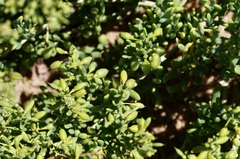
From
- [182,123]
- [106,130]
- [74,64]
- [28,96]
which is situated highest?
[74,64]

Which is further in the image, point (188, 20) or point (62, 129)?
point (188, 20)

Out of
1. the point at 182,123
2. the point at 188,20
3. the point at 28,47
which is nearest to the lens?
the point at 188,20

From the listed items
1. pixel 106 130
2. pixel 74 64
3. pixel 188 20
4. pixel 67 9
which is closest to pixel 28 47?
pixel 67 9

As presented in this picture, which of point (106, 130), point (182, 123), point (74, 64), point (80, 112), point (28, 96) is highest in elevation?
point (74, 64)

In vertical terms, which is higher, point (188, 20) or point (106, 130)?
point (188, 20)

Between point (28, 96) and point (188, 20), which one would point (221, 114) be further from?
point (28, 96)

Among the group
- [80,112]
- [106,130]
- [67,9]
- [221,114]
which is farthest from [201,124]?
[67,9]

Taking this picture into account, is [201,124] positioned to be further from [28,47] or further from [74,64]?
[28,47]

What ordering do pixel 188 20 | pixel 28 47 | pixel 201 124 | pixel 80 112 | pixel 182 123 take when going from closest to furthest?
pixel 80 112, pixel 201 124, pixel 188 20, pixel 28 47, pixel 182 123

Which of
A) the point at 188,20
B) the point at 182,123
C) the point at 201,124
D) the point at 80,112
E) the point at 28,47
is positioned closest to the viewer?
the point at 80,112

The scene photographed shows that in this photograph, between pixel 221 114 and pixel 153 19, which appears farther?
pixel 153 19
